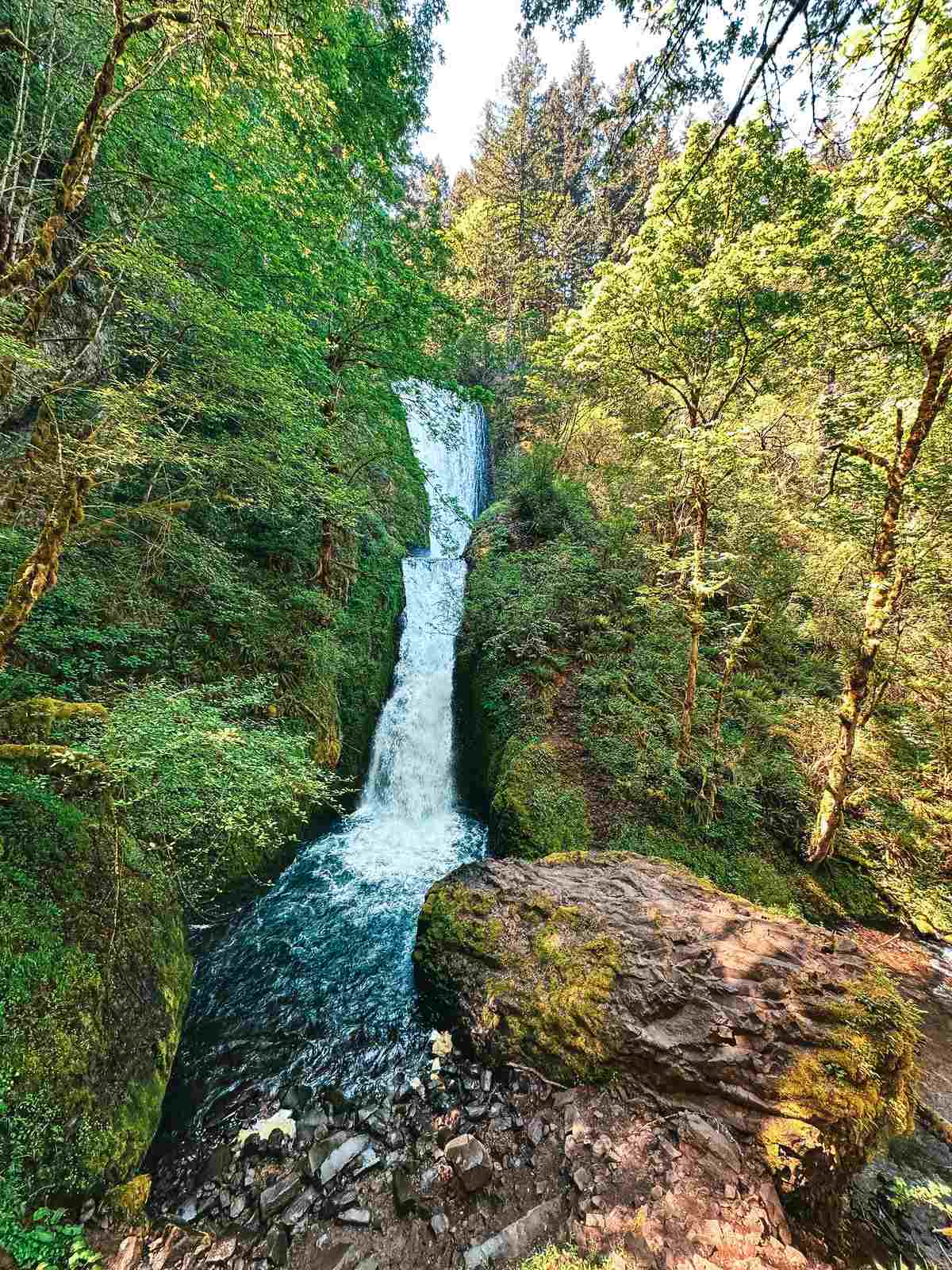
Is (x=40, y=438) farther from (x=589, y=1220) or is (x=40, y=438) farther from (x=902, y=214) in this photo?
(x=902, y=214)

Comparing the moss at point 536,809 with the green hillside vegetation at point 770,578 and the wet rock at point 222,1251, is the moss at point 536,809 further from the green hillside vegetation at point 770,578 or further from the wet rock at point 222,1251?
the wet rock at point 222,1251

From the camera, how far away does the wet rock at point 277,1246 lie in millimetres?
2593

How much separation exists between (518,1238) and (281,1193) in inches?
64.1

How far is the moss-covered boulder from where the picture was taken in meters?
2.49

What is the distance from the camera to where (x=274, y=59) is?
14.7 feet

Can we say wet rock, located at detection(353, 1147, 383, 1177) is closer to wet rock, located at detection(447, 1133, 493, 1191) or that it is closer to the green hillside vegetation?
wet rock, located at detection(447, 1133, 493, 1191)

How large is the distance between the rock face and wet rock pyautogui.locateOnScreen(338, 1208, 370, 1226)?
127 cm

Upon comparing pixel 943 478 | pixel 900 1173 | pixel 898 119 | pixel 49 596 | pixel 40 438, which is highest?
pixel 898 119

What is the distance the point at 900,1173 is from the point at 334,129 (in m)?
12.3

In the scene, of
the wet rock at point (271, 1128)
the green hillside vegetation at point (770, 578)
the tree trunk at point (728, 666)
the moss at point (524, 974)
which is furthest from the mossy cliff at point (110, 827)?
the tree trunk at point (728, 666)

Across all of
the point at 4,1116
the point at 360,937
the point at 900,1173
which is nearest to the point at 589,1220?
the point at 900,1173

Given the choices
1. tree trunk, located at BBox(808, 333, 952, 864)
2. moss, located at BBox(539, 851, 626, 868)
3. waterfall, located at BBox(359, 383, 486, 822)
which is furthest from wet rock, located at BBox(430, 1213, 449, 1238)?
tree trunk, located at BBox(808, 333, 952, 864)

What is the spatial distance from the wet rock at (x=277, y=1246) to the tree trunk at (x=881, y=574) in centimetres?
669

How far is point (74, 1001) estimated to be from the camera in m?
2.91
